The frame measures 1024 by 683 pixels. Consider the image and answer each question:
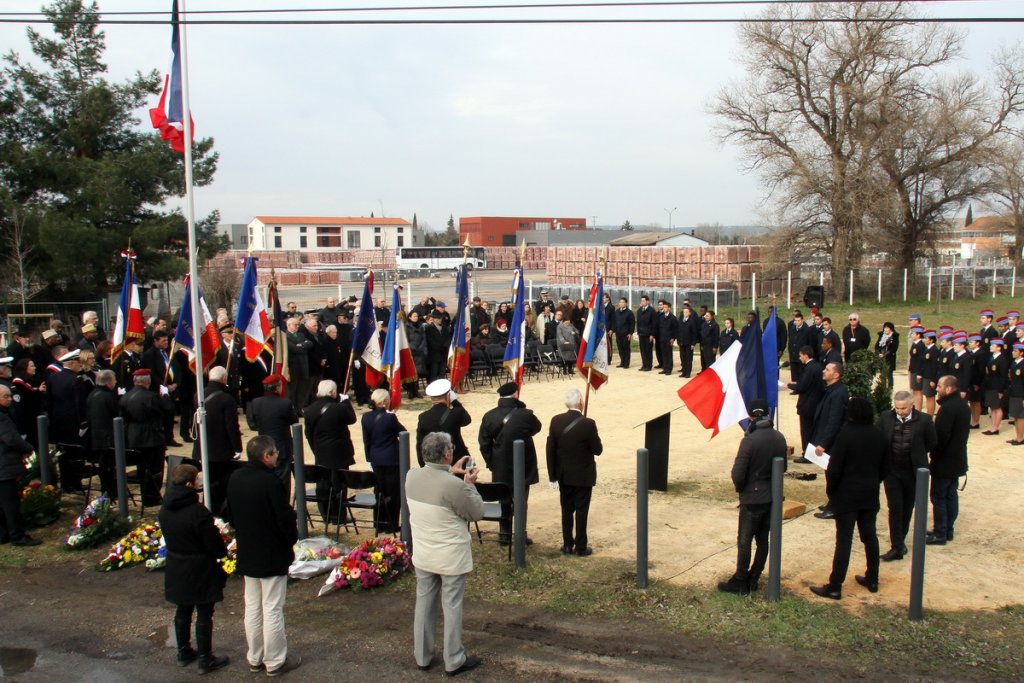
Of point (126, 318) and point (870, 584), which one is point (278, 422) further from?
point (870, 584)

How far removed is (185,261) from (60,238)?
400cm

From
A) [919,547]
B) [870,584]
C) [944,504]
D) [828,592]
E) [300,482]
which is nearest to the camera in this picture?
[919,547]

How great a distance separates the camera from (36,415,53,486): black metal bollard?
10.4m

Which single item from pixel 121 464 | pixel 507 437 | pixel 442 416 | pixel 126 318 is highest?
pixel 126 318

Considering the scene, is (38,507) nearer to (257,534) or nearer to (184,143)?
(184,143)

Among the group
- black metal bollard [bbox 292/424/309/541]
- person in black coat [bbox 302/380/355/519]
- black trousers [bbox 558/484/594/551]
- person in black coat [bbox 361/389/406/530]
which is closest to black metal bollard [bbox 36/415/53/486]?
person in black coat [bbox 302/380/355/519]

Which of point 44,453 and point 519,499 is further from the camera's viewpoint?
point 44,453

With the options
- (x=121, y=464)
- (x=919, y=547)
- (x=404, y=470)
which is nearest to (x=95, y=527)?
(x=121, y=464)

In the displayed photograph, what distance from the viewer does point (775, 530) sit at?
7230mm

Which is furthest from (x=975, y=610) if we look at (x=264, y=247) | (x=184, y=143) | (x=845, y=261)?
(x=264, y=247)

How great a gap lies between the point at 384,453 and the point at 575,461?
2.01 meters

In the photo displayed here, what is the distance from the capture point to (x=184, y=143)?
9.01 meters

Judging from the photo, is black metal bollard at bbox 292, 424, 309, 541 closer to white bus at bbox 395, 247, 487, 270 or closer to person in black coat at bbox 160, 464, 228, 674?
person in black coat at bbox 160, 464, 228, 674

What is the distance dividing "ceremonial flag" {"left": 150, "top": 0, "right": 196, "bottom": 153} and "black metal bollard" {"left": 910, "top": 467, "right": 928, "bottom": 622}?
771 cm
